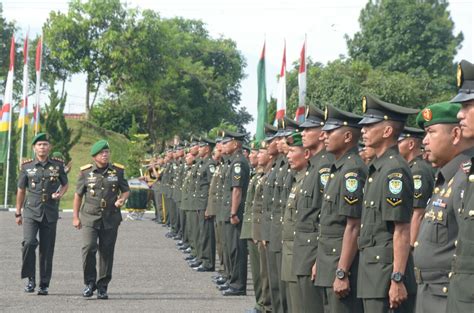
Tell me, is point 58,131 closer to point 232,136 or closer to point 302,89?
point 302,89

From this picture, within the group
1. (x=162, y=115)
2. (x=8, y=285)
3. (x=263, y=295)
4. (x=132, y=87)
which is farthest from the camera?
(x=162, y=115)

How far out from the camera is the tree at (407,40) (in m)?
67.6

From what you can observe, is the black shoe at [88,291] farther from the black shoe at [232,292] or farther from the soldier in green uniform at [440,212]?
the soldier in green uniform at [440,212]

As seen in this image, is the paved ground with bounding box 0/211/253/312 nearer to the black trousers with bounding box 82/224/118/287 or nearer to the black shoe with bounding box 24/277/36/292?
the black shoe with bounding box 24/277/36/292

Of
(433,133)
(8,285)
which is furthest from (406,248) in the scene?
(8,285)

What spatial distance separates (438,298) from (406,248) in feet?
3.58

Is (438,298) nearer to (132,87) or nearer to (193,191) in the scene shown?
(193,191)

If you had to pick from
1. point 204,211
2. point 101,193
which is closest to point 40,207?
point 101,193

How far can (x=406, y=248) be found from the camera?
743cm

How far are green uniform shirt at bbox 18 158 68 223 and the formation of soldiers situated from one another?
2909mm

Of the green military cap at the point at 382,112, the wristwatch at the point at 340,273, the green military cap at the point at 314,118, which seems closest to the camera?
the green military cap at the point at 382,112

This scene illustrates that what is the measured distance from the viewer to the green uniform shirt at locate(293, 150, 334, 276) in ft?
28.8

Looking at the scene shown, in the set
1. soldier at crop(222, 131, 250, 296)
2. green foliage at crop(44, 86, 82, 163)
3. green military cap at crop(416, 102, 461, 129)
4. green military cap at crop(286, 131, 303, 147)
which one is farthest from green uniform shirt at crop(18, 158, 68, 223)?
green foliage at crop(44, 86, 82, 163)

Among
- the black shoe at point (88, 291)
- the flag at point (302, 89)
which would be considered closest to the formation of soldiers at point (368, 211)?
the black shoe at point (88, 291)
